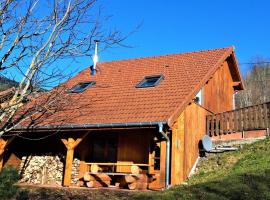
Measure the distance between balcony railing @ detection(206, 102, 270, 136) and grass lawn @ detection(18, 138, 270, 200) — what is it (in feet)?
3.34

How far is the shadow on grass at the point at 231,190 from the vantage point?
31.6 ft

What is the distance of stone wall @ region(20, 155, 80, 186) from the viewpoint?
15.4 meters

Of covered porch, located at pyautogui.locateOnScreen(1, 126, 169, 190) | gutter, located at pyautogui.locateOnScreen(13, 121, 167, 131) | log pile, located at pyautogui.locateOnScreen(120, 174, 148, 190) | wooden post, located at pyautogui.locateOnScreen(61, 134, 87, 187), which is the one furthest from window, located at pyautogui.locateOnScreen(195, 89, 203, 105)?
wooden post, located at pyautogui.locateOnScreen(61, 134, 87, 187)

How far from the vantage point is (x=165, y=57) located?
1884 centimetres

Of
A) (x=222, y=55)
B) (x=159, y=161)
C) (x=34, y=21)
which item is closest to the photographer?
(x=34, y=21)

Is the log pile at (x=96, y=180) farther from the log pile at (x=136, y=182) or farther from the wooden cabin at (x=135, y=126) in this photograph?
the log pile at (x=136, y=182)

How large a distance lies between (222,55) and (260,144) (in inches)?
164

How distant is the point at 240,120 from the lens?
1617 centimetres

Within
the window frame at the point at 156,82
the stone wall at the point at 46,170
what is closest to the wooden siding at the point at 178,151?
the window frame at the point at 156,82

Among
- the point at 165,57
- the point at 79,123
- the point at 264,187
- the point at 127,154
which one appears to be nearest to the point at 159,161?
the point at 127,154

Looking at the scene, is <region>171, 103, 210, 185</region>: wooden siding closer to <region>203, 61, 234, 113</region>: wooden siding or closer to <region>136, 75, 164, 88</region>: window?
<region>203, 61, 234, 113</region>: wooden siding

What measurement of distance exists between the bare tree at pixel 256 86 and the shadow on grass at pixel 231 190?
3651 cm

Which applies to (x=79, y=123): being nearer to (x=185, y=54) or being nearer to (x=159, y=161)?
(x=159, y=161)

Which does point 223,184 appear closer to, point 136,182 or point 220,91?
point 136,182
